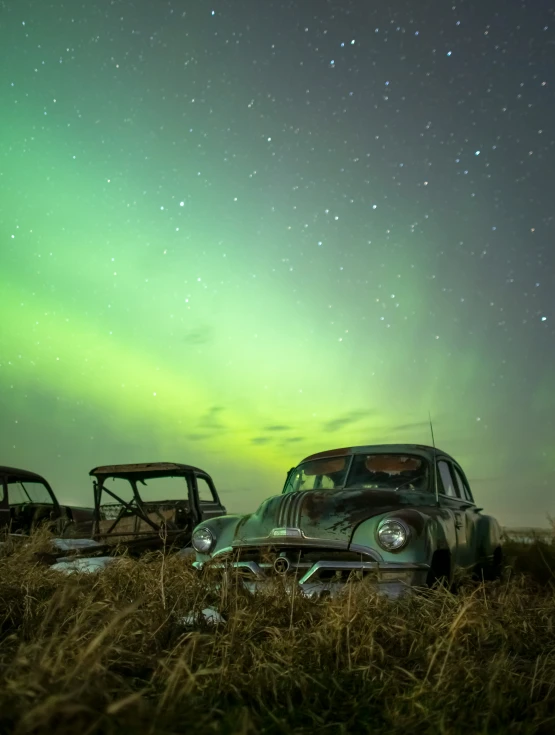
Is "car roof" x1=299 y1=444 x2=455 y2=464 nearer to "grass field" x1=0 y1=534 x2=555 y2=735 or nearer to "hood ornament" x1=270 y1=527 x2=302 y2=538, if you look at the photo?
"hood ornament" x1=270 y1=527 x2=302 y2=538

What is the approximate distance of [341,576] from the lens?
227 inches

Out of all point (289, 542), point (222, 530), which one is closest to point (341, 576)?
point (289, 542)

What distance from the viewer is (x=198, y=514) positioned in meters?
10.7

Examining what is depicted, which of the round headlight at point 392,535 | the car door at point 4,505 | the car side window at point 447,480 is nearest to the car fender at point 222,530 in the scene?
the round headlight at point 392,535

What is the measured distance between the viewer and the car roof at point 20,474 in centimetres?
1120

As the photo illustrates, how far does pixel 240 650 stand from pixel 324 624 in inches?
22.9

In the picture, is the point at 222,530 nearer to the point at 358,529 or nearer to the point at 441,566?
the point at 358,529

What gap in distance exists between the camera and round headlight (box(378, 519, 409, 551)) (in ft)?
18.3

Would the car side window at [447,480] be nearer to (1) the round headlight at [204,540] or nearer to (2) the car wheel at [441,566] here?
(2) the car wheel at [441,566]

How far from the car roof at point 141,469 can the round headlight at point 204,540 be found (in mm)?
3252

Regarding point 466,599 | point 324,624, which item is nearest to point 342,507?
point 466,599

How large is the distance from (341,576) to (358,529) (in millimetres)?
418

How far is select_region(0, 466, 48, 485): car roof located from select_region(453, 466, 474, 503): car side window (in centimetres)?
725

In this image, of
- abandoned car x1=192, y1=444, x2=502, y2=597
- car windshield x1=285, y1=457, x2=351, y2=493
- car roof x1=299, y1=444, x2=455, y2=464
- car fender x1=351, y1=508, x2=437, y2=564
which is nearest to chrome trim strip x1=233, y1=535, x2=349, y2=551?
abandoned car x1=192, y1=444, x2=502, y2=597
